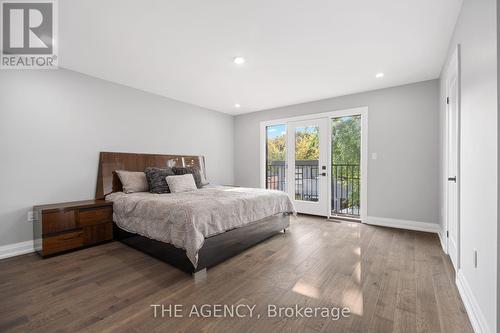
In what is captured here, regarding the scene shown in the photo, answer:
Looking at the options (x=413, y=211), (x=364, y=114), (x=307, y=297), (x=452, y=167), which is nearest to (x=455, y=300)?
(x=307, y=297)

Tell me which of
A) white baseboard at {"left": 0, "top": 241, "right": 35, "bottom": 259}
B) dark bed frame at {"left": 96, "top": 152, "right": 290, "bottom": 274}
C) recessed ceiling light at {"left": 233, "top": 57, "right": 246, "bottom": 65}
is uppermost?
recessed ceiling light at {"left": 233, "top": 57, "right": 246, "bottom": 65}

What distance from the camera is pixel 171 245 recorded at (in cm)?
233

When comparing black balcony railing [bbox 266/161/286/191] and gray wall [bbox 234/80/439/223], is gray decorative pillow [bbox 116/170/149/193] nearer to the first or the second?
black balcony railing [bbox 266/161/286/191]

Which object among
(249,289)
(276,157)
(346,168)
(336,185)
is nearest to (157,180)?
(249,289)

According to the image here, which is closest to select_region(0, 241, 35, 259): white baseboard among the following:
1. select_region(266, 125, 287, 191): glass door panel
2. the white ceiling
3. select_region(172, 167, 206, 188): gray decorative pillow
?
select_region(172, 167, 206, 188): gray decorative pillow

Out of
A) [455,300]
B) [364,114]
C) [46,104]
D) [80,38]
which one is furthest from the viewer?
[364,114]

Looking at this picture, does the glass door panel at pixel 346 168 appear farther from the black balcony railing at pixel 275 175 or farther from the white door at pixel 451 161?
the white door at pixel 451 161

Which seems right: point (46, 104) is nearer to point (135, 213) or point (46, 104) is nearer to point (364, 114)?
point (135, 213)

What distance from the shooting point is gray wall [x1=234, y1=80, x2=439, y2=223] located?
3588 millimetres

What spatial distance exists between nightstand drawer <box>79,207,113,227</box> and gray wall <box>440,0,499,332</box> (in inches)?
150

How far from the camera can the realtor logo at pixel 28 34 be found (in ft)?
6.60

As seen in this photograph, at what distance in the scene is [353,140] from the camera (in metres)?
4.98

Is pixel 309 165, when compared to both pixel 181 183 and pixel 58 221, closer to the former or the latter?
pixel 181 183

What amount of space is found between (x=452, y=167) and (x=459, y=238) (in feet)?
3.22
